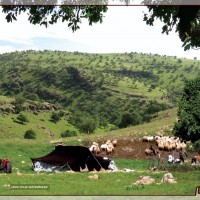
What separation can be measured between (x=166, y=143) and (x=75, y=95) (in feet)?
119

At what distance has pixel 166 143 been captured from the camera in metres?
35.8

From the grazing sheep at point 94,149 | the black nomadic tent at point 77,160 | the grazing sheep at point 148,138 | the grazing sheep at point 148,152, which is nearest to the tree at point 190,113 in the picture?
the black nomadic tent at point 77,160

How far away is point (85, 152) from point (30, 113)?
173 ft

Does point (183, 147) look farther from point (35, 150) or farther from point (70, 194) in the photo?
point (70, 194)

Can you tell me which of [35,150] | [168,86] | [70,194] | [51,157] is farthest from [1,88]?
[70,194]

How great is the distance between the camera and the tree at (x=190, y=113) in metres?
26.4

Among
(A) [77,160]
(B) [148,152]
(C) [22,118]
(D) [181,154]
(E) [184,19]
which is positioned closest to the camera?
(E) [184,19]

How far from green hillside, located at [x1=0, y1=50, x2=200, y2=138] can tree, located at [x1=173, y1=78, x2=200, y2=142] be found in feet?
56.2

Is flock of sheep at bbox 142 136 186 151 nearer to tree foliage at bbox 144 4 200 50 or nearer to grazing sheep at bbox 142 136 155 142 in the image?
grazing sheep at bbox 142 136 155 142

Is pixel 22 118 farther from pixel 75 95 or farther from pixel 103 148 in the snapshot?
pixel 103 148

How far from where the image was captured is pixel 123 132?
39.4 metres

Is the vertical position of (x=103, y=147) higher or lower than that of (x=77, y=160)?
lower

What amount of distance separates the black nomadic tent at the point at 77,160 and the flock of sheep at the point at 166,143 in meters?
11.1

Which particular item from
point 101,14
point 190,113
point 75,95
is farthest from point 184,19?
point 75,95
